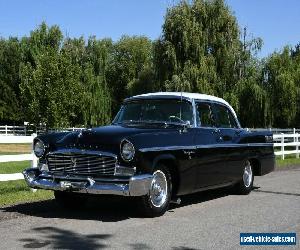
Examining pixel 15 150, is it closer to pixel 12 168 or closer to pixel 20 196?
pixel 12 168

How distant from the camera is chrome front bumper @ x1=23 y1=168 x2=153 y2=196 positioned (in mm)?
7418

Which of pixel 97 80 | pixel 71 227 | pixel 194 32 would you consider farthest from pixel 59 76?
pixel 71 227

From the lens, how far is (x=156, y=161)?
7.91 meters

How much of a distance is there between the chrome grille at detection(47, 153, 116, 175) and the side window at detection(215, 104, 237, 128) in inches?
125

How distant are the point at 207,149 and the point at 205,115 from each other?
79 centimetres

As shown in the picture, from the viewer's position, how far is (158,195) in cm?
816

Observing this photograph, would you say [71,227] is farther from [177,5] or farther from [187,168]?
[177,5]

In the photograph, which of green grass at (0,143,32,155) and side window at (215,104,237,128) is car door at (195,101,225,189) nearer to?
side window at (215,104,237,128)

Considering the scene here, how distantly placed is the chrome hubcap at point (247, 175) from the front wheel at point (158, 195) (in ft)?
10.4

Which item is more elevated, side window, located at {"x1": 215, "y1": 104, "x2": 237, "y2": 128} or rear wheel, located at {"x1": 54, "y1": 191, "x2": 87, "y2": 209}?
side window, located at {"x1": 215, "y1": 104, "x2": 237, "y2": 128}

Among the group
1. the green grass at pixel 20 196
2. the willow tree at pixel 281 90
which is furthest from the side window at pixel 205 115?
the willow tree at pixel 281 90

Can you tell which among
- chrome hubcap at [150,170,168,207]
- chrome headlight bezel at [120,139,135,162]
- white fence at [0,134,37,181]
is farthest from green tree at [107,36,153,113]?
chrome headlight bezel at [120,139,135,162]

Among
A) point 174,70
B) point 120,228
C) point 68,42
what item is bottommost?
point 120,228

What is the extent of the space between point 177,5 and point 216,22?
9.04 feet
